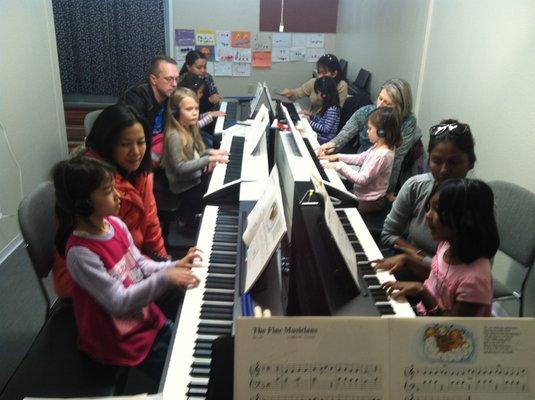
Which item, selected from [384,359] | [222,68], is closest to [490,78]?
[384,359]

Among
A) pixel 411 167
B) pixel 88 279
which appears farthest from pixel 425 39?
pixel 88 279

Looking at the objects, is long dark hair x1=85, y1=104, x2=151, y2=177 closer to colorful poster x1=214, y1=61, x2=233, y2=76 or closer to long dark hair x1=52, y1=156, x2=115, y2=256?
long dark hair x1=52, y1=156, x2=115, y2=256

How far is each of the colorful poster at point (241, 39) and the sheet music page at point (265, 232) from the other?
4381 millimetres

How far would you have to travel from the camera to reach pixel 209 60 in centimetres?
558

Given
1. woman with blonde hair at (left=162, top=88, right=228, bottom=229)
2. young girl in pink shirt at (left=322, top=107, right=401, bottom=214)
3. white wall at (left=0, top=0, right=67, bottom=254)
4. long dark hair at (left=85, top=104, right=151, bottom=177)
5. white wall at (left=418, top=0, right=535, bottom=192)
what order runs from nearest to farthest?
long dark hair at (left=85, top=104, right=151, bottom=177) < white wall at (left=418, top=0, right=535, bottom=192) < young girl in pink shirt at (left=322, top=107, right=401, bottom=214) < woman with blonde hair at (left=162, top=88, right=228, bottom=229) < white wall at (left=0, top=0, right=67, bottom=254)

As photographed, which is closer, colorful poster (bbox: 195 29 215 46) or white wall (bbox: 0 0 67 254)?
white wall (bbox: 0 0 67 254)

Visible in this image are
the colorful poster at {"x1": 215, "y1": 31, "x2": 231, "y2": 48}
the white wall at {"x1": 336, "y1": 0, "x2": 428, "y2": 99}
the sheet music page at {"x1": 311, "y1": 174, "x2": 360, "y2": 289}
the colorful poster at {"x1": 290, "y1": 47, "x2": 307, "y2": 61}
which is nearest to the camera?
the sheet music page at {"x1": 311, "y1": 174, "x2": 360, "y2": 289}

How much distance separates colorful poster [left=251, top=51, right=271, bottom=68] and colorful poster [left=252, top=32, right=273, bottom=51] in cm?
5

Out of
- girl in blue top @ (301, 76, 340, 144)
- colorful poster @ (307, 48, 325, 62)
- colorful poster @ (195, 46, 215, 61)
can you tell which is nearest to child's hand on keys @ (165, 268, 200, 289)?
girl in blue top @ (301, 76, 340, 144)

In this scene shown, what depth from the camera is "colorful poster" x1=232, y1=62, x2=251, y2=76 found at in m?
5.66

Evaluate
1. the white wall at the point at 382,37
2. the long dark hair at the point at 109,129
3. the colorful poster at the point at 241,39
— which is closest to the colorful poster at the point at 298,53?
the white wall at the point at 382,37

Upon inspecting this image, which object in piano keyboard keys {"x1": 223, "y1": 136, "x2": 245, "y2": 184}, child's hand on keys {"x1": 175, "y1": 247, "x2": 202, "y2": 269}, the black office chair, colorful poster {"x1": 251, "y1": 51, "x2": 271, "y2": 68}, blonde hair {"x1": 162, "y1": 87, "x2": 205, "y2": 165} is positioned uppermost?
colorful poster {"x1": 251, "y1": 51, "x2": 271, "y2": 68}

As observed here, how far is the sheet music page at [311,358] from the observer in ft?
2.80

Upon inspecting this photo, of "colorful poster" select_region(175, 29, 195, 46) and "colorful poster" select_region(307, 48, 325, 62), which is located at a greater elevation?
"colorful poster" select_region(175, 29, 195, 46)
